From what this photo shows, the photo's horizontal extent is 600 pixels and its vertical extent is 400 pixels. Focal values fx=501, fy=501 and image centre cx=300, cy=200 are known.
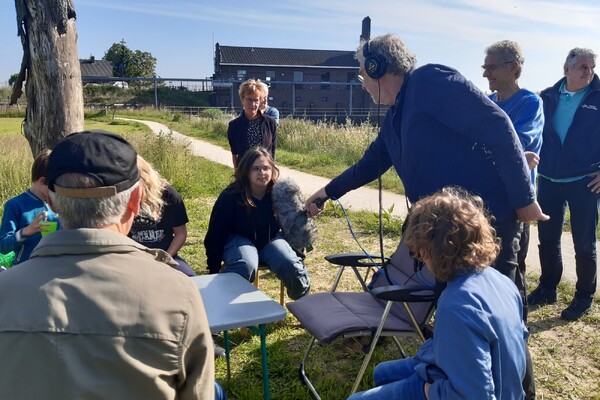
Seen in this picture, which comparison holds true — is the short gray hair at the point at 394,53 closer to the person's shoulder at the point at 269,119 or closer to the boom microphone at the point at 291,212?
the boom microphone at the point at 291,212

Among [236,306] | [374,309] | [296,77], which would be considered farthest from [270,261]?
[296,77]

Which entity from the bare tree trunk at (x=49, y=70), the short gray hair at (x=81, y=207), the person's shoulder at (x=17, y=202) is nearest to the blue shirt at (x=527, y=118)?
the short gray hair at (x=81, y=207)

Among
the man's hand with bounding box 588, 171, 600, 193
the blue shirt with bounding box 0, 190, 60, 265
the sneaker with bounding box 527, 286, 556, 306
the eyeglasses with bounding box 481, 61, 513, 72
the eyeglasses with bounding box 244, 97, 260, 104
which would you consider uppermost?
the eyeglasses with bounding box 481, 61, 513, 72

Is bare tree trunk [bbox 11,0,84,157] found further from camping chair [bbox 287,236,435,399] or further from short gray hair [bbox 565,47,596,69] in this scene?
short gray hair [bbox 565,47,596,69]

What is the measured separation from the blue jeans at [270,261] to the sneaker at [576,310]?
2161mm

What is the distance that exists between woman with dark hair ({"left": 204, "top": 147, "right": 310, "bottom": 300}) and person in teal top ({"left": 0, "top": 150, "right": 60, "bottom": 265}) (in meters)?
1.20

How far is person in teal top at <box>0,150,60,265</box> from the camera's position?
124 inches

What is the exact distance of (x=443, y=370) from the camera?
1790 mm

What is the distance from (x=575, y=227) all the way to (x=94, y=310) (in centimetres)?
401

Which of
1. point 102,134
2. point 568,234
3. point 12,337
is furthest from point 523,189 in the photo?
point 568,234

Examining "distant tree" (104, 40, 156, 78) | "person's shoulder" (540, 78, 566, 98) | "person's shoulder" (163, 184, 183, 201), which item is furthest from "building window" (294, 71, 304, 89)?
"person's shoulder" (163, 184, 183, 201)

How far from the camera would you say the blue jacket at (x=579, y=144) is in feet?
13.0

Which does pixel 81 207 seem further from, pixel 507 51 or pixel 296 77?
pixel 296 77

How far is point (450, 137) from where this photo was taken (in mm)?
2629
